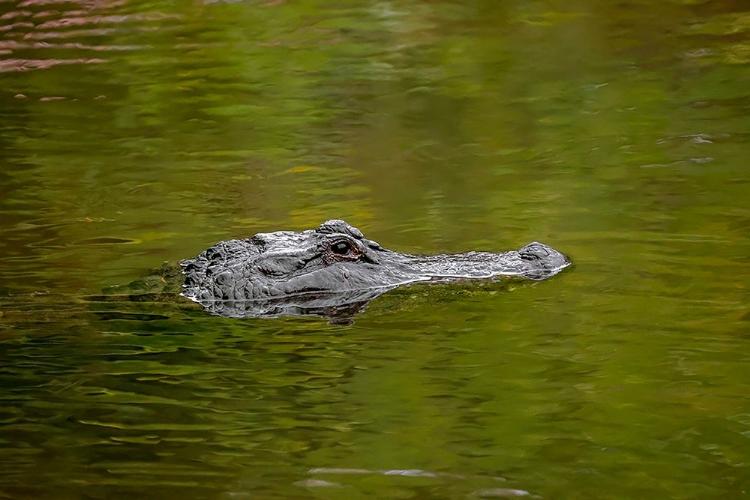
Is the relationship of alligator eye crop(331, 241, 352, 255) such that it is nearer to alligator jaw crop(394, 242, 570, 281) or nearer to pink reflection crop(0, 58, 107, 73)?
alligator jaw crop(394, 242, 570, 281)

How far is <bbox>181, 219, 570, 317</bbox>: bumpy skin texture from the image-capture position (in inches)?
261

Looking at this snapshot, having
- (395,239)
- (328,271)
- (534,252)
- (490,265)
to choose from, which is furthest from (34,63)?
(534,252)

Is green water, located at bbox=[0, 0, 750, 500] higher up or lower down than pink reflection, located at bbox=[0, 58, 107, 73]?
lower down

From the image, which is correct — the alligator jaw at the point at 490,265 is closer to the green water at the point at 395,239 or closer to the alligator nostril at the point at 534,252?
the alligator nostril at the point at 534,252

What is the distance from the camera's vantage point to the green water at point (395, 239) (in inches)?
178

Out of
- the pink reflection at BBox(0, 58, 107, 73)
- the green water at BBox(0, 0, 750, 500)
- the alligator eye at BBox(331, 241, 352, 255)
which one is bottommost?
the green water at BBox(0, 0, 750, 500)

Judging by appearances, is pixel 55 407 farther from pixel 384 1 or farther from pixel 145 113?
pixel 384 1

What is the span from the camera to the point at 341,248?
6699 millimetres

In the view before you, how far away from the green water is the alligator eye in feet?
1.28

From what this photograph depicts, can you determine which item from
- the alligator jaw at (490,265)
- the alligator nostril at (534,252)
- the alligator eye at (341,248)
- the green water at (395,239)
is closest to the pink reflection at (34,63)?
the green water at (395,239)

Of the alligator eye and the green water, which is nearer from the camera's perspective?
the green water

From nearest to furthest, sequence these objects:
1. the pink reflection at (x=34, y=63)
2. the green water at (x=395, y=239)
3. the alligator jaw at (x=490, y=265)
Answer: the green water at (x=395, y=239) < the alligator jaw at (x=490, y=265) < the pink reflection at (x=34, y=63)

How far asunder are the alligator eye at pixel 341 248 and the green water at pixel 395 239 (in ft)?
1.28

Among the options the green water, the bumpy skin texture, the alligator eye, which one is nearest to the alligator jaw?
the bumpy skin texture
